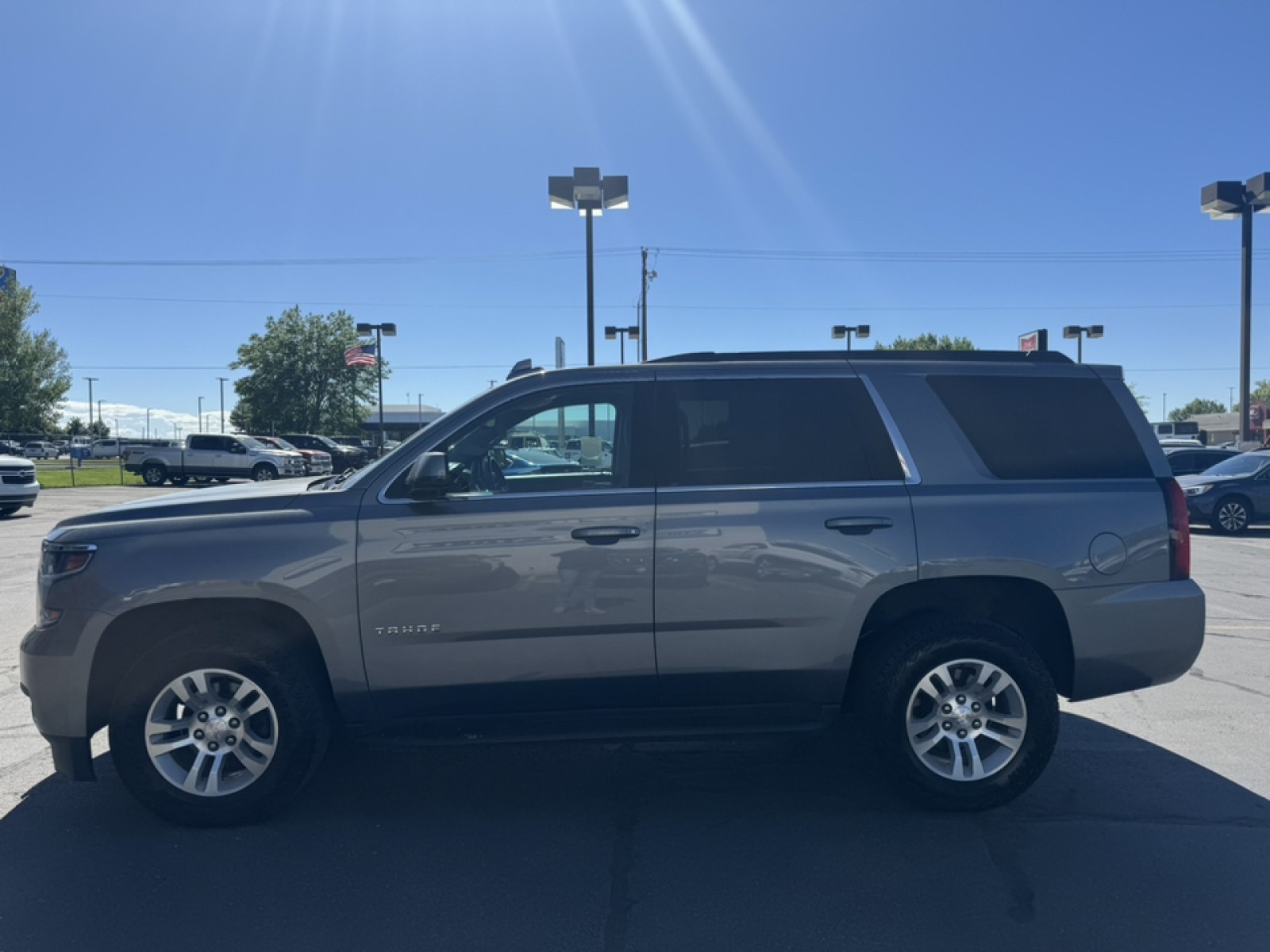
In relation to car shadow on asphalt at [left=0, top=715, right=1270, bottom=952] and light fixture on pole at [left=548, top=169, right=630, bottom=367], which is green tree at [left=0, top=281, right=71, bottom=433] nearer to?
light fixture on pole at [left=548, top=169, right=630, bottom=367]

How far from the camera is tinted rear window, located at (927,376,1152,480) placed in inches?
168

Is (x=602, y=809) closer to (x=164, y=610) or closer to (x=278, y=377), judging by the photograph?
(x=164, y=610)

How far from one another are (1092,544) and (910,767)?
132cm

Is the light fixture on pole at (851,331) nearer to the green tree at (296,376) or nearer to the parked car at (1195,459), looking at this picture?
the parked car at (1195,459)

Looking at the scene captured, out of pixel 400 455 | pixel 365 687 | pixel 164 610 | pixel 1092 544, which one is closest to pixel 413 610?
pixel 365 687

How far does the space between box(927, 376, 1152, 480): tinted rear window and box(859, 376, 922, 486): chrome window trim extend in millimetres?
290

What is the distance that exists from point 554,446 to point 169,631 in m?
1.91

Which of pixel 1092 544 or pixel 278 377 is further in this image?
pixel 278 377

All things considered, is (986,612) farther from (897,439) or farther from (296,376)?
(296,376)

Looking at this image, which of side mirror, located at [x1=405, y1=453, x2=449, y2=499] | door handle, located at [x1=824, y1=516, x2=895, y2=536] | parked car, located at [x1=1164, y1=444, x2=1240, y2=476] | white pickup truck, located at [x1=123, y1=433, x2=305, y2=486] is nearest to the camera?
side mirror, located at [x1=405, y1=453, x2=449, y2=499]

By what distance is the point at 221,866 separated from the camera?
364 centimetres

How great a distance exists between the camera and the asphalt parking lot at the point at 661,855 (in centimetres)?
316

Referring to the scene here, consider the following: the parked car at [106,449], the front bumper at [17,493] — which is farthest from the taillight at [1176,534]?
the parked car at [106,449]

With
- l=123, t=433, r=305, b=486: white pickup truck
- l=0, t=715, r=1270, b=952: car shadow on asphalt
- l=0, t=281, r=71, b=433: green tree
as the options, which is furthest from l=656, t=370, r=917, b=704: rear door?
l=0, t=281, r=71, b=433: green tree
